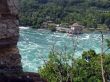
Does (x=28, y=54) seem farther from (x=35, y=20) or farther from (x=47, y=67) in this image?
(x=35, y=20)

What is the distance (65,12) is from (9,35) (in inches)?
2234

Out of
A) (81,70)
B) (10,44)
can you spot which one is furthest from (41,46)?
(10,44)

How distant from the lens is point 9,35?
10.6 metres

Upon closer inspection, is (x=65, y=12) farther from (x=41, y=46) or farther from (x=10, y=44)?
(x=10, y=44)

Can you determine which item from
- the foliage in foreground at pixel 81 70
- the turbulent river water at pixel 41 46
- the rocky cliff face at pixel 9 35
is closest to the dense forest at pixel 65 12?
the turbulent river water at pixel 41 46

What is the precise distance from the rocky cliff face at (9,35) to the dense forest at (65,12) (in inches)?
1662

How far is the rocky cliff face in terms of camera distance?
34.3 ft

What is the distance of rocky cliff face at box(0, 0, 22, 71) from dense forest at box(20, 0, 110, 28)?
138 ft

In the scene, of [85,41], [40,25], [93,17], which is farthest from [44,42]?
[93,17]

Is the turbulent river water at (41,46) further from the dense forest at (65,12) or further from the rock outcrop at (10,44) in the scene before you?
the rock outcrop at (10,44)

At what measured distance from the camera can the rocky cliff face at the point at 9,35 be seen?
1045cm

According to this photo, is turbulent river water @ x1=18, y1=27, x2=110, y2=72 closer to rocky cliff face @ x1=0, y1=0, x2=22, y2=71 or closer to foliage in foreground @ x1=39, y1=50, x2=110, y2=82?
foliage in foreground @ x1=39, y1=50, x2=110, y2=82

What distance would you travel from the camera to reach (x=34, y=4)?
6981 centimetres

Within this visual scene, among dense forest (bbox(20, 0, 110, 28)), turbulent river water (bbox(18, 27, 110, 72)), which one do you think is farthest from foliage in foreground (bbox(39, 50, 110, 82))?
dense forest (bbox(20, 0, 110, 28))
